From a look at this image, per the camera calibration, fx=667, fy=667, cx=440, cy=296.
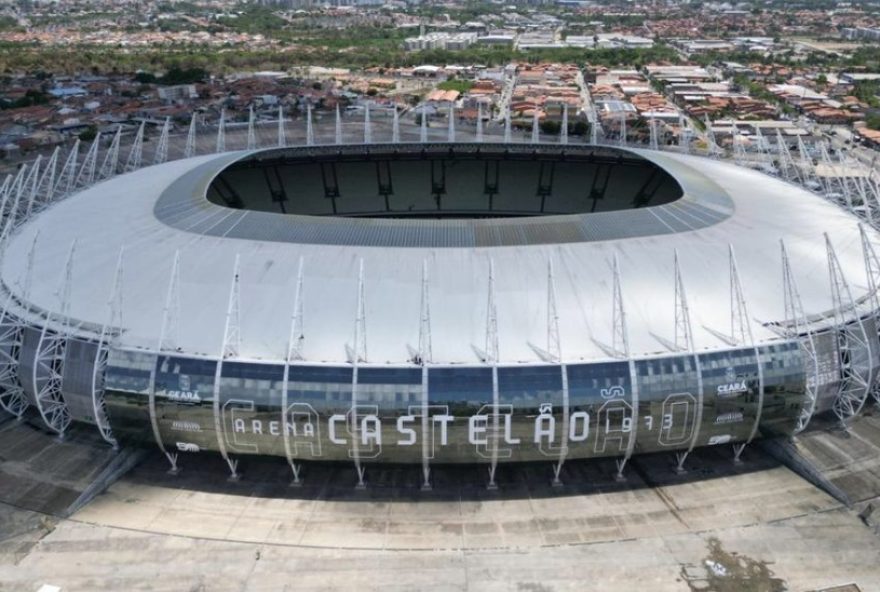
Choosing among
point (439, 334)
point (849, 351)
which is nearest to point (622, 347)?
point (439, 334)

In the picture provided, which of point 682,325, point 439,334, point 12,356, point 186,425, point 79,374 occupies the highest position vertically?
point 682,325

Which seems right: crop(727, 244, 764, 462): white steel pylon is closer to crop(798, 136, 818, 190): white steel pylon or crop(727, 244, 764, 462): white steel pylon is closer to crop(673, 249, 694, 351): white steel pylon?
crop(673, 249, 694, 351): white steel pylon

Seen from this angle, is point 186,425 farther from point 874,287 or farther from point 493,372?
point 874,287

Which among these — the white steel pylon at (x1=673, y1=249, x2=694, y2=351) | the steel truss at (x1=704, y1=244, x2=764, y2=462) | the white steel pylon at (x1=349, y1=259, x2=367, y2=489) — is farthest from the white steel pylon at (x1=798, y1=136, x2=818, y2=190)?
the white steel pylon at (x1=349, y1=259, x2=367, y2=489)

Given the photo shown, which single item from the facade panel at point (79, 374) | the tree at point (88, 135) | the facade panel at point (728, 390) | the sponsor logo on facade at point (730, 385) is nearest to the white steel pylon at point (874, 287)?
the facade panel at point (728, 390)

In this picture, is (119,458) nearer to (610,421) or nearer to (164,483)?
(164,483)

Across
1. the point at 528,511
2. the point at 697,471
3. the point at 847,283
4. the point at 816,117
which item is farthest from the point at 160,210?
the point at 816,117

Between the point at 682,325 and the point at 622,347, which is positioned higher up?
the point at 682,325
